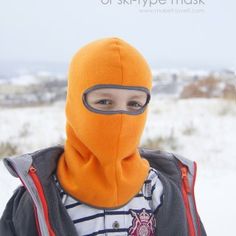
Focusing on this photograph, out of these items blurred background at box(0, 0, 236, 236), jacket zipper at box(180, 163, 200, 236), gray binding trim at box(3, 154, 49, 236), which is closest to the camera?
gray binding trim at box(3, 154, 49, 236)

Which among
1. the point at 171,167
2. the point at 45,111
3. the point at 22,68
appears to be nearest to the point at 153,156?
the point at 171,167

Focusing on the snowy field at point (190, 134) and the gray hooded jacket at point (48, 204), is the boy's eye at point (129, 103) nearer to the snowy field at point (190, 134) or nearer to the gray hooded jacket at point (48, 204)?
the gray hooded jacket at point (48, 204)

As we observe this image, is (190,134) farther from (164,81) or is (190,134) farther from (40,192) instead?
(40,192)

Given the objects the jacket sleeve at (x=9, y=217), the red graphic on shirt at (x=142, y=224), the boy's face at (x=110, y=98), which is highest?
the boy's face at (x=110, y=98)

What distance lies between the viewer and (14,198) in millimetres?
794

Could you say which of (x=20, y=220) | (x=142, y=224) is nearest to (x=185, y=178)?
(x=142, y=224)

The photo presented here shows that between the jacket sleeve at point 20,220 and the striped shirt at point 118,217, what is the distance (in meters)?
0.07

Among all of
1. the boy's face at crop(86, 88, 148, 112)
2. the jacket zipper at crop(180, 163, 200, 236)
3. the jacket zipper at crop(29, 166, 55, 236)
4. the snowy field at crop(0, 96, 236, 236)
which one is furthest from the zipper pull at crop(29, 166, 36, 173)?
the snowy field at crop(0, 96, 236, 236)

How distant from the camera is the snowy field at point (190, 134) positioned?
1861 mm

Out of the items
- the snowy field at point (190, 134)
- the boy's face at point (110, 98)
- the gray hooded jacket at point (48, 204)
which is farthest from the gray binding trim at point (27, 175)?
the snowy field at point (190, 134)

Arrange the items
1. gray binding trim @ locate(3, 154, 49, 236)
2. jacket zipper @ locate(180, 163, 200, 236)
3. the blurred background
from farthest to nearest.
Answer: the blurred background < jacket zipper @ locate(180, 163, 200, 236) < gray binding trim @ locate(3, 154, 49, 236)

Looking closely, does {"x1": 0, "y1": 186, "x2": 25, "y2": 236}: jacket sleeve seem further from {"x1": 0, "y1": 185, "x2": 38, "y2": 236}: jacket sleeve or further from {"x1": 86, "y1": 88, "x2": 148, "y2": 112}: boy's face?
{"x1": 86, "y1": 88, "x2": 148, "y2": 112}: boy's face

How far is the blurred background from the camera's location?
5.37 feet

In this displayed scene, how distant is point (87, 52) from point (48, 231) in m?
0.36
